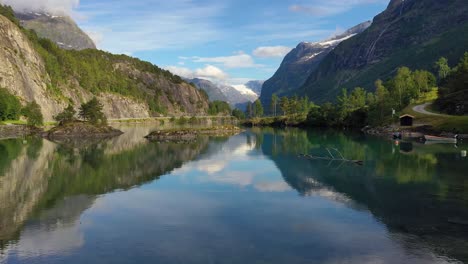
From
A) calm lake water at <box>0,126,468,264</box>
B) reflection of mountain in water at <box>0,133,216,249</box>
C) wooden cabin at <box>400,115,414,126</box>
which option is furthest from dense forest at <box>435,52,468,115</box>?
reflection of mountain in water at <box>0,133,216,249</box>

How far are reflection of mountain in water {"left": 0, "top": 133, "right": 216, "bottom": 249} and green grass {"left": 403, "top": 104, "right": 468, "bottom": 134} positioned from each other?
7682cm

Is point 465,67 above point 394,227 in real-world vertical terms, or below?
above

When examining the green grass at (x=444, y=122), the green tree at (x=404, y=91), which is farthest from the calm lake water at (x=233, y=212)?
the green tree at (x=404, y=91)

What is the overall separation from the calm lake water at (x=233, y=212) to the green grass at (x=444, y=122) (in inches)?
2289

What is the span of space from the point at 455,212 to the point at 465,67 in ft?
481

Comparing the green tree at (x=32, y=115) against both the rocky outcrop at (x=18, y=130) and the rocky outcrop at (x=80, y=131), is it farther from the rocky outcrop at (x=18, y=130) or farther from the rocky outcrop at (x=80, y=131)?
the rocky outcrop at (x=80, y=131)

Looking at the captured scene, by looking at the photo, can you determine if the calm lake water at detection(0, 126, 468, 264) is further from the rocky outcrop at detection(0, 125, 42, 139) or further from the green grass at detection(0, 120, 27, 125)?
the green grass at detection(0, 120, 27, 125)

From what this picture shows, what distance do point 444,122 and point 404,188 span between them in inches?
3785

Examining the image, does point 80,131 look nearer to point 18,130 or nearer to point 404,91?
point 18,130

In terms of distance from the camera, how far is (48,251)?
29359mm

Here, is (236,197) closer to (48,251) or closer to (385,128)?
(48,251)

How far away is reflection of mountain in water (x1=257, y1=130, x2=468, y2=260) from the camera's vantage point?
34281mm

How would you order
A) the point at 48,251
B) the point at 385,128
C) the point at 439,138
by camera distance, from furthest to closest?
the point at 385,128 < the point at 439,138 < the point at 48,251

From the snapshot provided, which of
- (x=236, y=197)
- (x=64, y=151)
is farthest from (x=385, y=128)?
(x=236, y=197)
